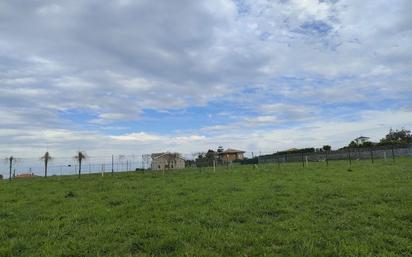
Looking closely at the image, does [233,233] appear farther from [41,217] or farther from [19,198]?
[19,198]

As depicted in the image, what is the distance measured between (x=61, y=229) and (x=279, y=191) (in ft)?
27.5

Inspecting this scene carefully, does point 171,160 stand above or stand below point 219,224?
above

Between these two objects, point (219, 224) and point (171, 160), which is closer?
point (219, 224)

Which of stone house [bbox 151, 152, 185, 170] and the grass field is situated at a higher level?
stone house [bbox 151, 152, 185, 170]

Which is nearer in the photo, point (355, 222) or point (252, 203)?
point (355, 222)

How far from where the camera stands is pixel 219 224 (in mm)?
9578

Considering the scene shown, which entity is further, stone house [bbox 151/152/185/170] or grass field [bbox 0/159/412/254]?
stone house [bbox 151/152/185/170]

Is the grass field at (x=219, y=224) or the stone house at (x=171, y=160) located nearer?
the grass field at (x=219, y=224)

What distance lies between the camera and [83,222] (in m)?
10.4

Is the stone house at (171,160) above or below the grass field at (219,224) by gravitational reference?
above

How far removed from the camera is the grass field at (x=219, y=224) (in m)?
7.54

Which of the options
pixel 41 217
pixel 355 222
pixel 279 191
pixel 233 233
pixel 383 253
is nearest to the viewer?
pixel 383 253

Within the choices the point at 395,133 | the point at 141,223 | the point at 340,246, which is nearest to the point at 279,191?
the point at 141,223

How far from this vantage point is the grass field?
297 inches
